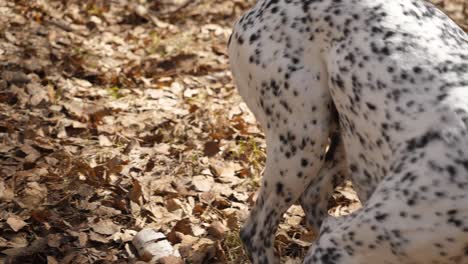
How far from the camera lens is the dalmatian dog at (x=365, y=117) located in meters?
2.84

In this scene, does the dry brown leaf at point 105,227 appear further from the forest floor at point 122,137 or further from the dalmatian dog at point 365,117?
the dalmatian dog at point 365,117

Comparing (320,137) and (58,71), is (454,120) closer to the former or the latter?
(320,137)

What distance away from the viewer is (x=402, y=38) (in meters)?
3.16

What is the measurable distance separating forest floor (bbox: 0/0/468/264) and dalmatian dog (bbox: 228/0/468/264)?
0.78m

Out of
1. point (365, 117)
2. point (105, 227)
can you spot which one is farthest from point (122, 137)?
point (365, 117)

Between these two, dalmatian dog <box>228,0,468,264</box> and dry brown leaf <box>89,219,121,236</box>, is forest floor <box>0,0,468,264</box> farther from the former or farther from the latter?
dalmatian dog <box>228,0,468,264</box>

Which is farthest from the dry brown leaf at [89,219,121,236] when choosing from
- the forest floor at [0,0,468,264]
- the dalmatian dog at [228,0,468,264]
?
the dalmatian dog at [228,0,468,264]

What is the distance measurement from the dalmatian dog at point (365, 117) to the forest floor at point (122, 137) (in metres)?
0.78

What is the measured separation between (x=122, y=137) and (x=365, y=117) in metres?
2.25

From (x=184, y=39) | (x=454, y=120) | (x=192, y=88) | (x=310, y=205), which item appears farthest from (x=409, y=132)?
(x=184, y=39)

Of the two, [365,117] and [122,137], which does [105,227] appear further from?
[365,117]

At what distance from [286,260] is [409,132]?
1387 millimetres

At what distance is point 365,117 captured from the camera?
3152 millimetres

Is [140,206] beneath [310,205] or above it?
beneath
